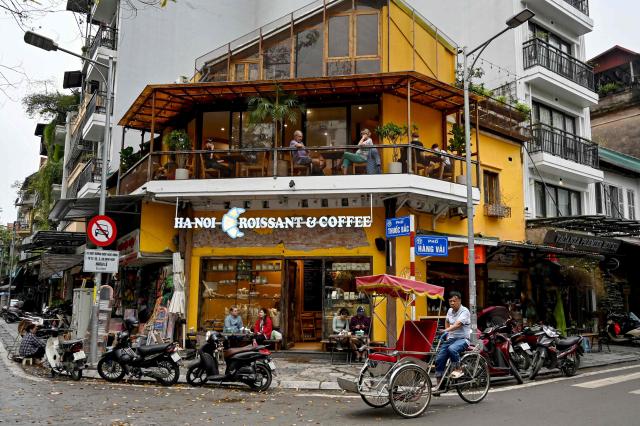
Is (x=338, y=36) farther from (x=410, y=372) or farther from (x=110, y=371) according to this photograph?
(x=410, y=372)

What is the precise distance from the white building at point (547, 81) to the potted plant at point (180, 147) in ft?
41.8

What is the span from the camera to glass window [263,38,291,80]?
679 inches

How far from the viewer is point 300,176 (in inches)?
625

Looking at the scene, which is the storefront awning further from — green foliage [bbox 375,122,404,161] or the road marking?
green foliage [bbox 375,122,404,161]

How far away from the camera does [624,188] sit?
Answer: 26375 mm

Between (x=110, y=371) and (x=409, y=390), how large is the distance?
6.92m

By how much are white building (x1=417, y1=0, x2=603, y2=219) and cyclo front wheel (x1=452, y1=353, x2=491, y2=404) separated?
1302cm

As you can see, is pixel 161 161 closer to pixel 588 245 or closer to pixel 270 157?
pixel 270 157

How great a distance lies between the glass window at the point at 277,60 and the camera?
1725cm

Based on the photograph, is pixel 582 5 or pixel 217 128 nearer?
pixel 217 128

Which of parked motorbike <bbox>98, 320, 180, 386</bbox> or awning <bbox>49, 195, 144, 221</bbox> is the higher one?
awning <bbox>49, 195, 144, 221</bbox>

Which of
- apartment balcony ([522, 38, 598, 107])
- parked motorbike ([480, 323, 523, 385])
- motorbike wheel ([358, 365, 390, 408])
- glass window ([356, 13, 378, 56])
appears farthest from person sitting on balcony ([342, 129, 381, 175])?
apartment balcony ([522, 38, 598, 107])

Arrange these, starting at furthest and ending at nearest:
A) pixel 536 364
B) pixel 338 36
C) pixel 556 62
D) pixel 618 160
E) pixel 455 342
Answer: pixel 618 160, pixel 556 62, pixel 338 36, pixel 536 364, pixel 455 342

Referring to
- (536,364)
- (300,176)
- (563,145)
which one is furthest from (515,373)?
(563,145)
